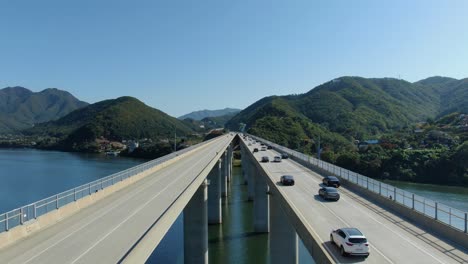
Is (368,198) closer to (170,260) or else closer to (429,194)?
(170,260)

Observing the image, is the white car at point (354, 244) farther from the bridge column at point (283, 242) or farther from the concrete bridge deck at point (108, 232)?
the bridge column at point (283, 242)

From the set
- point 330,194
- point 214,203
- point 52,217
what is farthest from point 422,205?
point 214,203

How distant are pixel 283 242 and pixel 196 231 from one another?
7.57 meters

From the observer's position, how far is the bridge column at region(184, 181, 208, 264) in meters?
33.5

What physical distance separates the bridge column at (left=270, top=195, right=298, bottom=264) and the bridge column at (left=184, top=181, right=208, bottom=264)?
600 centimetres

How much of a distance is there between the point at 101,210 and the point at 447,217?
16.7 metres

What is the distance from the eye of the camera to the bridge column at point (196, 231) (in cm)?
3353

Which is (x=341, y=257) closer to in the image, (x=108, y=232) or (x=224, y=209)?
(x=108, y=232)

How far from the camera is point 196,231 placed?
111 feet

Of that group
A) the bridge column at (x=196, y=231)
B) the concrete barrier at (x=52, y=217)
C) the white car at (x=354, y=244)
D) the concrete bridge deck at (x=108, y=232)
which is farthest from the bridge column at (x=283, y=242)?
the white car at (x=354, y=244)

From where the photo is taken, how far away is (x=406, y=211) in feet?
70.6

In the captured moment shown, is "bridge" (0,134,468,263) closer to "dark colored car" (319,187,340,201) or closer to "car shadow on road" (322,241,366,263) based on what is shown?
"car shadow on road" (322,241,366,263)

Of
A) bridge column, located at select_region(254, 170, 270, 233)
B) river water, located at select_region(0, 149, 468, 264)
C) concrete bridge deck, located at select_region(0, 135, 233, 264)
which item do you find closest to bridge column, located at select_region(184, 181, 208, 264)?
river water, located at select_region(0, 149, 468, 264)

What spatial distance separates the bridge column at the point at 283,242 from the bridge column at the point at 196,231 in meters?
6.00
